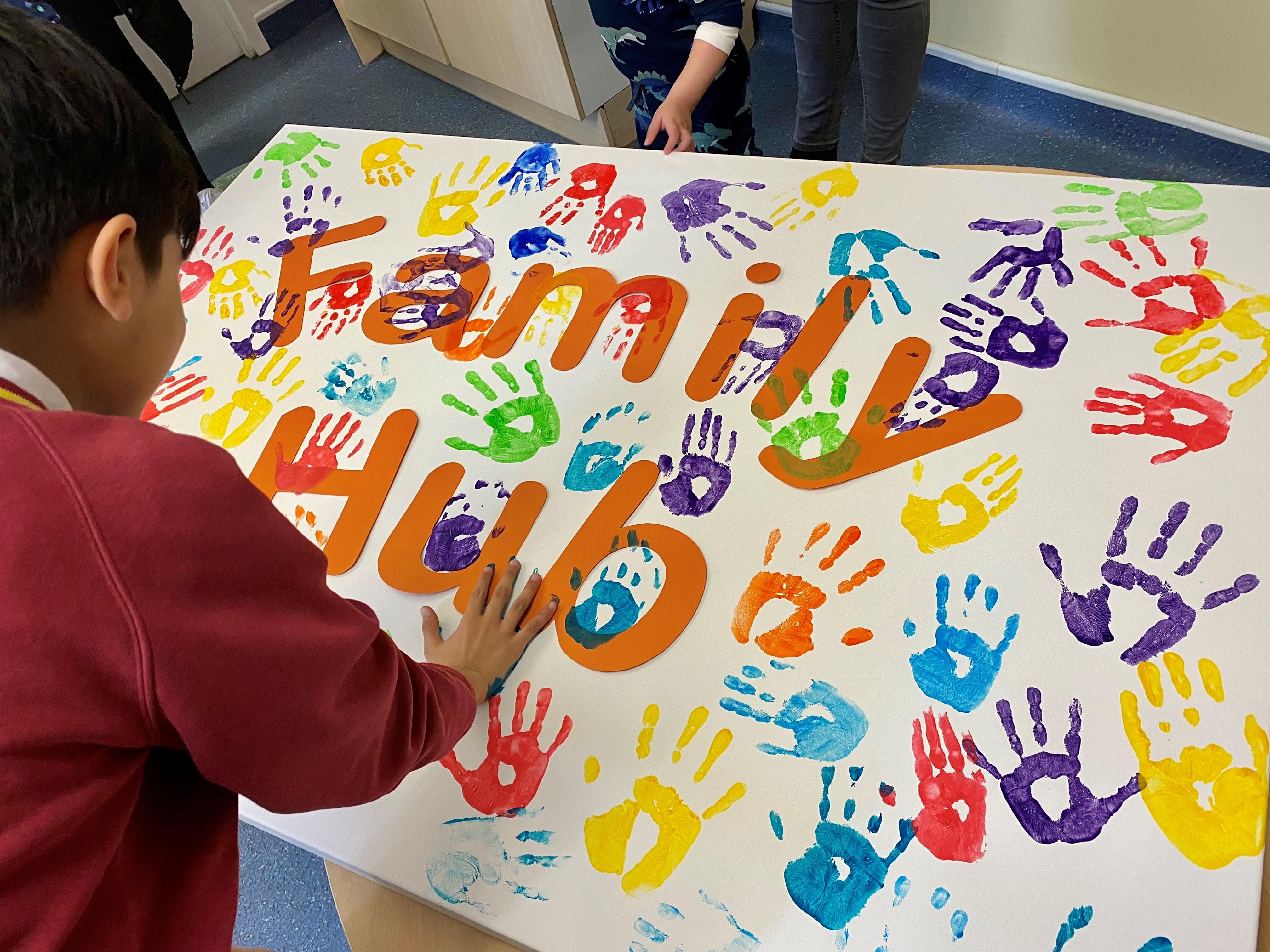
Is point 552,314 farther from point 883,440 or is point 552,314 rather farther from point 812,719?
point 812,719

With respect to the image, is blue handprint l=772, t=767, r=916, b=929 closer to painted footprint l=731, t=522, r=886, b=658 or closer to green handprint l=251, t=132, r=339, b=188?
painted footprint l=731, t=522, r=886, b=658

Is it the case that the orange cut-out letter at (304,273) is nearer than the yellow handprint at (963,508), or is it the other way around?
the yellow handprint at (963,508)

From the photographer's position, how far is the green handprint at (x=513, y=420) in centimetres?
83

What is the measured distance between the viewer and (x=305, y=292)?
1091 millimetres

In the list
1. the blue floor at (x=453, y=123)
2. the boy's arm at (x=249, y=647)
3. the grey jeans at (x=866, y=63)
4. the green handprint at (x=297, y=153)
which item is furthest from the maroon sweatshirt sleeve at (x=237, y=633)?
the grey jeans at (x=866, y=63)

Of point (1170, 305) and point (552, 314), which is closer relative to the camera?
point (1170, 305)

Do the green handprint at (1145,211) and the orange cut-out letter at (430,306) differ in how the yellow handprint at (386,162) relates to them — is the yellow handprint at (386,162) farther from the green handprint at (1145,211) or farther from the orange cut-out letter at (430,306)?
the green handprint at (1145,211)

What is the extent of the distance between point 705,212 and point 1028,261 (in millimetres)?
349

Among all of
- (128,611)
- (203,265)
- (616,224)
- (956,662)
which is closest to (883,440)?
(956,662)

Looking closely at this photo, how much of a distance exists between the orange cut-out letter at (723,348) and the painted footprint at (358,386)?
0.34 m

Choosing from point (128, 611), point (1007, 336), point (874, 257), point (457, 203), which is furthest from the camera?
point (457, 203)

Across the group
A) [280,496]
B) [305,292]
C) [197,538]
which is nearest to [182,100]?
[305,292]

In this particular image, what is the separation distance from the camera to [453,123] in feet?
7.68

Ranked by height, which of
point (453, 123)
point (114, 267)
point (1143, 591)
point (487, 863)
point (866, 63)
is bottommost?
point (453, 123)
